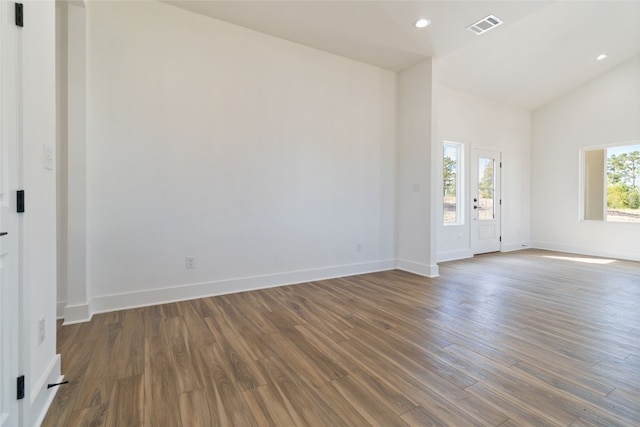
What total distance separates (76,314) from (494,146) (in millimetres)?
7346

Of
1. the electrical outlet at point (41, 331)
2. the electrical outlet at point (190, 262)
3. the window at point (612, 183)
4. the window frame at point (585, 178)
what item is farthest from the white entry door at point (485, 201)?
the electrical outlet at point (41, 331)

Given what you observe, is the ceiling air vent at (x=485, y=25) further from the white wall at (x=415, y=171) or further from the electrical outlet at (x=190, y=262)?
the electrical outlet at (x=190, y=262)

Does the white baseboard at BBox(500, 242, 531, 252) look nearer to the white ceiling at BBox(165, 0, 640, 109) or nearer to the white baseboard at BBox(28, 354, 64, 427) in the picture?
the white ceiling at BBox(165, 0, 640, 109)

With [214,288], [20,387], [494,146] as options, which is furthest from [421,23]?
[20,387]

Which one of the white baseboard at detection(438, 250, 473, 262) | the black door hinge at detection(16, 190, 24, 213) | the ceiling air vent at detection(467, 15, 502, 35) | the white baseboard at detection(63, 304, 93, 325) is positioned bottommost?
the white baseboard at detection(63, 304, 93, 325)

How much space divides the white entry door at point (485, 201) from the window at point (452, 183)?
1.08 ft

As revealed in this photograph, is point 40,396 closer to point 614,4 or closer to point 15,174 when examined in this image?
point 15,174

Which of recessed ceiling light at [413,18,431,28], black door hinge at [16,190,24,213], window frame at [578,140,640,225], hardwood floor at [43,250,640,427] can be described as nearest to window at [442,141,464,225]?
hardwood floor at [43,250,640,427]

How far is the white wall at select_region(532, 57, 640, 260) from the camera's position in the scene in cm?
543

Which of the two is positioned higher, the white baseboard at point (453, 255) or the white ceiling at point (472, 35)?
the white ceiling at point (472, 35)

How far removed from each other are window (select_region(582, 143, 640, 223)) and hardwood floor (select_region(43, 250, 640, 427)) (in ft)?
11.3

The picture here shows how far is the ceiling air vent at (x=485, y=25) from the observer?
10.7 ft

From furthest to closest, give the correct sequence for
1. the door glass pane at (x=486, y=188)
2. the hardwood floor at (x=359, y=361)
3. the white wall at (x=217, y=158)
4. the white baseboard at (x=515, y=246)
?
the white baseboard at (x=515, y=246) < the door glass pane at (x=486, y=188) < the white wall at (x=217, y=158) < the hardwood floor at (x=359, y=361)

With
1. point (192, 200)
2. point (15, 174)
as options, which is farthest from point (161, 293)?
point (15, 174)
